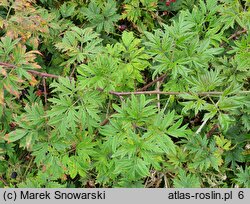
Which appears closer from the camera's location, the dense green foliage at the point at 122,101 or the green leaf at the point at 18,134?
the dense green foliage at the point at 122,101

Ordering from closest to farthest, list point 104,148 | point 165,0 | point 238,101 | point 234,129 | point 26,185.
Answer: point 238,101 → point 104,148 → point 26,185 → point 234,129 → point 165,0

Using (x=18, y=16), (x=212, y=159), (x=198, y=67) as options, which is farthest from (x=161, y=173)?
(x=18, y=16)

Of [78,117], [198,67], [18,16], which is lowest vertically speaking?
[78,117]

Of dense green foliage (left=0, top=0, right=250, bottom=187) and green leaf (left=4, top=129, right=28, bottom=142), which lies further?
green leaf (left=4, top=129, right=28, bottom=142)

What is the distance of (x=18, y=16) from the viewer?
2.69m

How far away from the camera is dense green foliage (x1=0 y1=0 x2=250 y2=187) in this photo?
2.31 meters

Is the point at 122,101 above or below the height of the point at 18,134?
above

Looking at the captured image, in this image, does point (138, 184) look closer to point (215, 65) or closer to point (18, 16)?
point (215, 65)

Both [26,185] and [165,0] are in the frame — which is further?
[165,0]

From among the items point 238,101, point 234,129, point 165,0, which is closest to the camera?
point 238,101

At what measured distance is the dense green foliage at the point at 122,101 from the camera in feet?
7.57

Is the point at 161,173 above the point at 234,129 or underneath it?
underneath

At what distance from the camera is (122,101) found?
240 cm

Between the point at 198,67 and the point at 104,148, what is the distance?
2.80 ft
